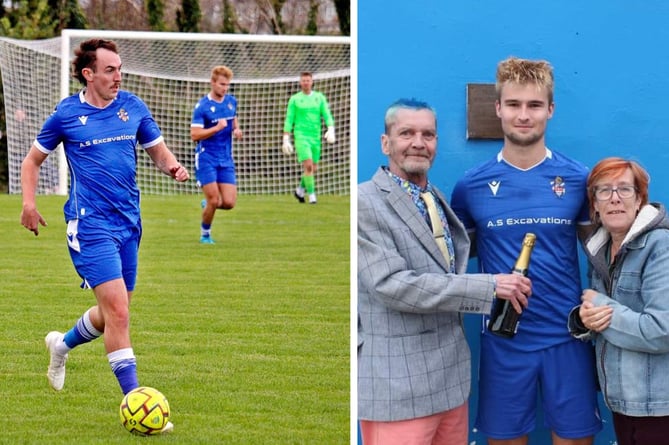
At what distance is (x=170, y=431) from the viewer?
5793 millimetres

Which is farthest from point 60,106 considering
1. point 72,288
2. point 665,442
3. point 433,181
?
point 72,288

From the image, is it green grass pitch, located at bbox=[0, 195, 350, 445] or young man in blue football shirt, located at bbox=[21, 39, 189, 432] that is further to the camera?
green grass pitch, located at bbox=[0, 195, 350, 445]

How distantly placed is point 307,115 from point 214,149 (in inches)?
178

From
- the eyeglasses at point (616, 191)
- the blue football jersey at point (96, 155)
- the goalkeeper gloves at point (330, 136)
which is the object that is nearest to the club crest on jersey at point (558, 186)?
the eyeglasses at point (616, 191)

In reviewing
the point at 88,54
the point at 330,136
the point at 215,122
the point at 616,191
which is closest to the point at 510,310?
the point at 616,191

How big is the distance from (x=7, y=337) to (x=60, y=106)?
269cm

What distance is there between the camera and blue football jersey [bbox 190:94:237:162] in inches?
503

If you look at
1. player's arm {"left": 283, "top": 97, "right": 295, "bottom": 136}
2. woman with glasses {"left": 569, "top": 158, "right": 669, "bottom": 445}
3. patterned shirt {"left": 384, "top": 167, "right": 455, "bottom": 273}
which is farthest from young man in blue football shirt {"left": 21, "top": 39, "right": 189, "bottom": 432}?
player's arm {"left": 283, "top": 97, "right": 295, "bottom": 136}

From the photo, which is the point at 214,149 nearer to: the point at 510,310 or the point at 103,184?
the point at 103,184

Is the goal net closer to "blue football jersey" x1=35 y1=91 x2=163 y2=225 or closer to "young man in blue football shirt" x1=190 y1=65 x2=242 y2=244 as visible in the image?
"young man in blue football shirt" x1=190 y1=65 x2=242 y2=244

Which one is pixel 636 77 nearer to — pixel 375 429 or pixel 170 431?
pixel 375 429

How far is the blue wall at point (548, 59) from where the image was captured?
4.17 meters

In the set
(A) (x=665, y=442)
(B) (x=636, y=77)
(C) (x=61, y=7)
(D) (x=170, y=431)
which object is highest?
(C) (x=61, y=7)

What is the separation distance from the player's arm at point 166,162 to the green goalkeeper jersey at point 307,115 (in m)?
10.6
